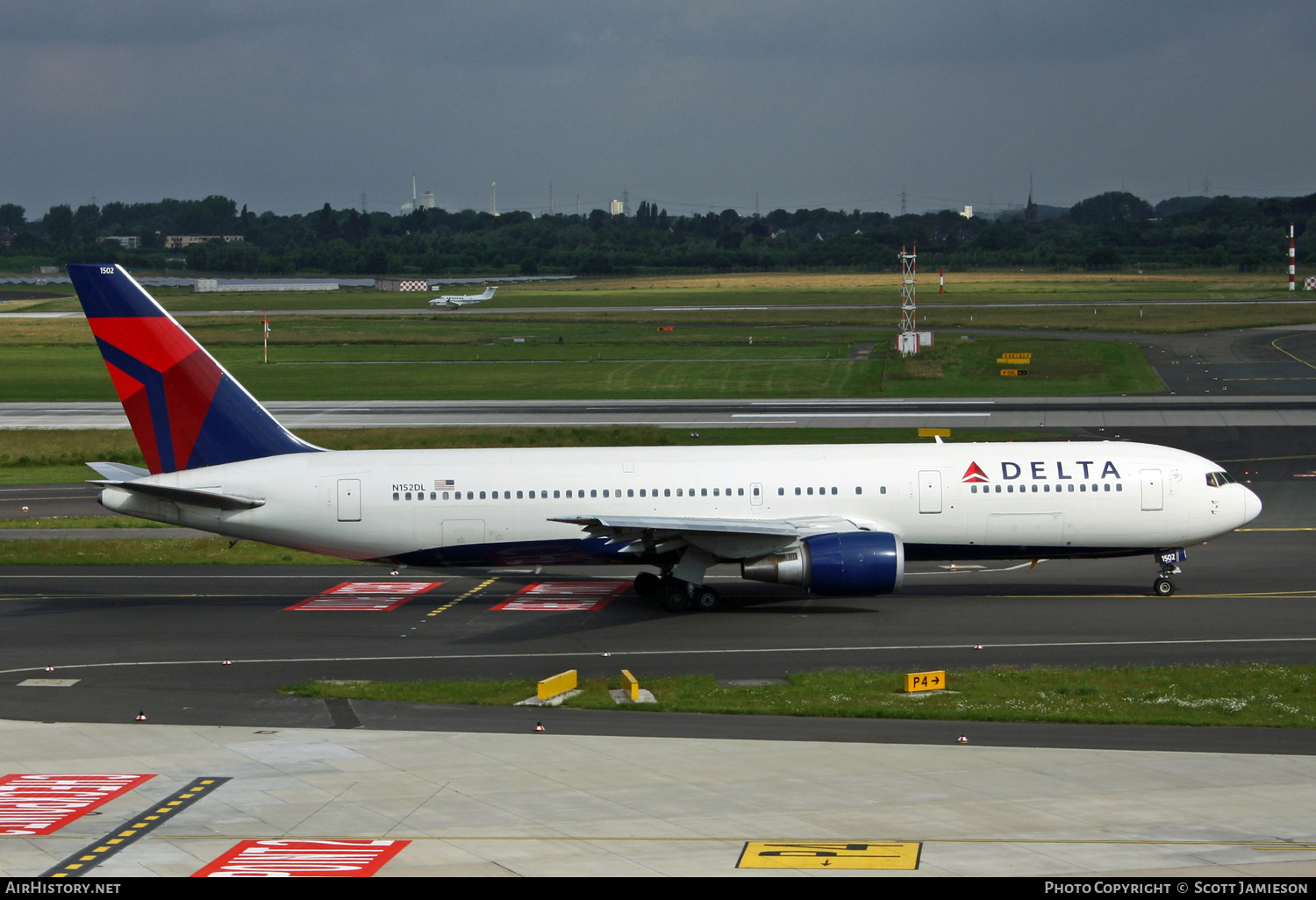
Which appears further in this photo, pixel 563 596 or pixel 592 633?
pixel 563 596

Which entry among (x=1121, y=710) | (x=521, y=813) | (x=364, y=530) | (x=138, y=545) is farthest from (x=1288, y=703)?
(x=138, y=545)

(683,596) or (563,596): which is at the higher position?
(683,596)

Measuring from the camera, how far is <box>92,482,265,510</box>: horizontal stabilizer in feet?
116

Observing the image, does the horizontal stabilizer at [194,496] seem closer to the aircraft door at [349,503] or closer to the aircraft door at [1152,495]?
the aircraft door at [349,503]

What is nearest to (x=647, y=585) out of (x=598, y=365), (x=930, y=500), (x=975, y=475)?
→ (x=930, y=500)

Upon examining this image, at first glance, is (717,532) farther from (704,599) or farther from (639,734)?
(639,734)

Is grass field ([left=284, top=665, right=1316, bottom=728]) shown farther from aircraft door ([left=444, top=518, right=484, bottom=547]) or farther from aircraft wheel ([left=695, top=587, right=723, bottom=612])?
aircraft door ([left=444, top=518, right=484, bottom=547])

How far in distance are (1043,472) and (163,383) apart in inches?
1006

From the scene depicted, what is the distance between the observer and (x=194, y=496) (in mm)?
36062

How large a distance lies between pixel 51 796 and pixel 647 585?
762 inches

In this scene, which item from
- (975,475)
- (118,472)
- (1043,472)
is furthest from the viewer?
(118,472)

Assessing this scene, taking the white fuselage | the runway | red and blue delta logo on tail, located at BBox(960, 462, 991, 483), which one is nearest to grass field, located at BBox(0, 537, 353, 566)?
the runway

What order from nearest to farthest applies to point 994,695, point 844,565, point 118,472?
point 994,695 → point 844,565 → point 118,472

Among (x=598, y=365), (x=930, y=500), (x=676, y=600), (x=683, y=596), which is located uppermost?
(x=598, y=365)
